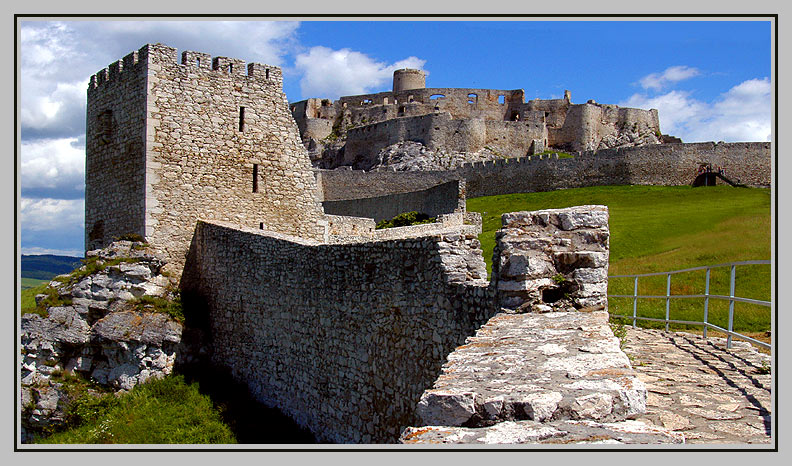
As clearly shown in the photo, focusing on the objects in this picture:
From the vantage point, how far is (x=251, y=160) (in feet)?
48.0

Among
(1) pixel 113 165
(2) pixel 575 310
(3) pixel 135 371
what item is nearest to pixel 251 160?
(1) pixel 113 165

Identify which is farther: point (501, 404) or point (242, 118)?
point (242, 118)

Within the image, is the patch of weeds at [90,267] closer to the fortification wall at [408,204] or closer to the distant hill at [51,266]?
the distant hill at [51,266]

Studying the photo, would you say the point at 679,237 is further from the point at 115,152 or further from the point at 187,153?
the point at 115,152

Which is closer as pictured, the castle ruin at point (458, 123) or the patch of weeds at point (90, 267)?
the patch of weeds at point (90, 267)

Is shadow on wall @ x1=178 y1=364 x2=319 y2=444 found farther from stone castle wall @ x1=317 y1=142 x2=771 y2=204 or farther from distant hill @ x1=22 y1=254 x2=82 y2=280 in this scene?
stone castle wall @ x1=317 y1=142 x2=771 y2=204

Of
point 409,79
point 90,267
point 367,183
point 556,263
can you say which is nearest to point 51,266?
point 90,267

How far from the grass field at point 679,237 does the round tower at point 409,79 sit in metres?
37.0

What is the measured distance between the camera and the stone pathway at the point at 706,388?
424 centimetres

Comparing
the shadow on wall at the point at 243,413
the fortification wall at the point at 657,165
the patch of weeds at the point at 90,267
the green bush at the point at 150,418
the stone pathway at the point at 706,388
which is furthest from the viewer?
the fortification wall at the point at 657,165

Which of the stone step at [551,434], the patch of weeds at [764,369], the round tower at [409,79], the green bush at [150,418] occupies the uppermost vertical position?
the round tower at [409,79]

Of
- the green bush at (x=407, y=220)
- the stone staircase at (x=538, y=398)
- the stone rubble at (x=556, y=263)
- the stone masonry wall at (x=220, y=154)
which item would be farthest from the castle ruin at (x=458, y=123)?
the stone staircase at (x=538, y=398)
